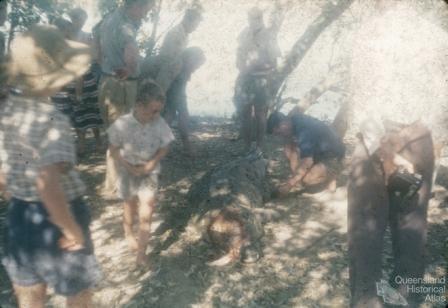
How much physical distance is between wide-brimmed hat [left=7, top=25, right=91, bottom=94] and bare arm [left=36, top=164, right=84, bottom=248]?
0.39 metres

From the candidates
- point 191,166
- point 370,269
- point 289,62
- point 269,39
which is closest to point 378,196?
point 370,269

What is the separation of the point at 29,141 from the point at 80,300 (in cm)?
101

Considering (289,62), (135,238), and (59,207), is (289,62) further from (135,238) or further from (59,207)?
(59,207)

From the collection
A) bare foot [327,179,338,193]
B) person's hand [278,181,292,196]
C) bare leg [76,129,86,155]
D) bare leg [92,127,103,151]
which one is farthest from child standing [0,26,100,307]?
bare leg [92,127,103,151]

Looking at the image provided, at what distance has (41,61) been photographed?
1.94m

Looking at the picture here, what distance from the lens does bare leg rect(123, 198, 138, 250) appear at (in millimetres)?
3770

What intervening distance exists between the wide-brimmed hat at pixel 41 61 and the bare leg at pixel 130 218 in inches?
75.1

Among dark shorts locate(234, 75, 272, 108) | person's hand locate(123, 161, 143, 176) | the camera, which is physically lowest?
the camera

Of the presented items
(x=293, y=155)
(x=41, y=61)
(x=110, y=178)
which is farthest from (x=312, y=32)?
(x=41, y=61)

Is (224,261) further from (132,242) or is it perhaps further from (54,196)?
(54,196)

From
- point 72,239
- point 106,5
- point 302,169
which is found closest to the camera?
point 72,239

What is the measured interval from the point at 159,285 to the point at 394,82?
2.60 meters

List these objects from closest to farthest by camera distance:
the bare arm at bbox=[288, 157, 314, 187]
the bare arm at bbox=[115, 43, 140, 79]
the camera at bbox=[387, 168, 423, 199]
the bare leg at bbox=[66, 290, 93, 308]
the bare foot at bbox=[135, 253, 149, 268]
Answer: the bare leg at bbox=[66, 290, 93, 308], the camera at bbox=[387, 168, 423, 199], the bare foot at bbox=[135, 253, 149, 268], the bare arm at bbox=[115, 43, 140, 79], the bare arm at bbox=[288, 157, 314, 187]

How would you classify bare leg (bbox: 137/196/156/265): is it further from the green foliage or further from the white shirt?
the green foliage
